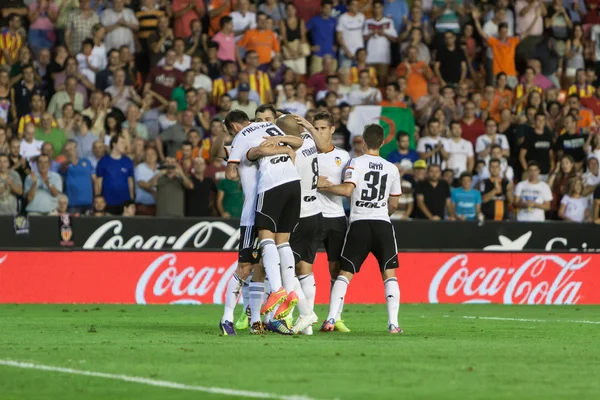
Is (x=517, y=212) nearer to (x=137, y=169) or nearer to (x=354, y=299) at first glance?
(x=354, y=299)

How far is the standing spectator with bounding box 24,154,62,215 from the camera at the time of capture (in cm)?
A: 2006

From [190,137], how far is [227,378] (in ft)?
43.9

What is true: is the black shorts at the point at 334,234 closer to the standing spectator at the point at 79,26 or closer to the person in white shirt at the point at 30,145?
the person in white shirt at the point at 30,145

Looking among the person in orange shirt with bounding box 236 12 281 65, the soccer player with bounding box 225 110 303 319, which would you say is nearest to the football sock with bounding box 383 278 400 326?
the soccer player with bounding box 225 110 303 319

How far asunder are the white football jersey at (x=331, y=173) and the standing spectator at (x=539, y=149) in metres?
10.7

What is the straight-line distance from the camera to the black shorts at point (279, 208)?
40.7 feet

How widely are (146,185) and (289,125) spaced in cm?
832

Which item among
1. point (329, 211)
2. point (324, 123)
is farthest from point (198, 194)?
point (324, 123)

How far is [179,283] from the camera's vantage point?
20.4m

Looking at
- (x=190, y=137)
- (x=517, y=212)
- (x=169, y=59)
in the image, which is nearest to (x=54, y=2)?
(x=169, y=59)

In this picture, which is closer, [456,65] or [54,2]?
[54,2]

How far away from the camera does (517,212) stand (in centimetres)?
2277

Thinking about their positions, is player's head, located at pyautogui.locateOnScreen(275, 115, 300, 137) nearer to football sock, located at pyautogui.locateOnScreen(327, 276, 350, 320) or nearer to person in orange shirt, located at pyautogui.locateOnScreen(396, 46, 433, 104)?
football sock, located at pyautogui.locateOnScreen(327, 276, 350, 320)

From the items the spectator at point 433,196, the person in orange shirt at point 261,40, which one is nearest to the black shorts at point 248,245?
the spectator at point 433,196
